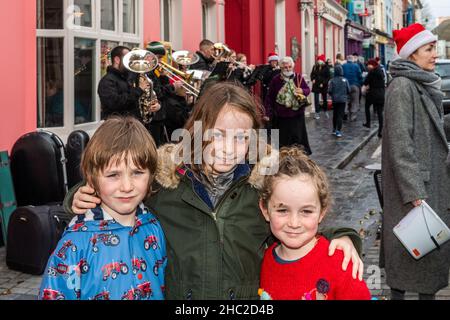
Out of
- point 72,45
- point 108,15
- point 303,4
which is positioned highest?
point 303,4

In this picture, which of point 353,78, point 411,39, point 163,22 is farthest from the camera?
point 353,78

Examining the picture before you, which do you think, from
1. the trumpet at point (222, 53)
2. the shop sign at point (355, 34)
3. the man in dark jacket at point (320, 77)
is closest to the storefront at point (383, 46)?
the shop sign at point (355, 34)

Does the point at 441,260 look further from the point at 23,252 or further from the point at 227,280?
the point at 23,252

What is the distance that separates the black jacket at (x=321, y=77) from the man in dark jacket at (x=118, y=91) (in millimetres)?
13775

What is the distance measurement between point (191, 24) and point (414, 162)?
9099 millimetres

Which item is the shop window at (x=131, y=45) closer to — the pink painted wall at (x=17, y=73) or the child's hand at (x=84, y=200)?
the pink painted wall at (x=17, y=73)

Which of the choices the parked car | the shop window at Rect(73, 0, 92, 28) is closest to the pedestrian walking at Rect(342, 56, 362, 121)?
the parked car

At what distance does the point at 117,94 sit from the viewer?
6984 mm

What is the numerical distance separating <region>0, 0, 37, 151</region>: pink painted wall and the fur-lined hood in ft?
15.0

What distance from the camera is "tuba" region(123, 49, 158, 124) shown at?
745 cm

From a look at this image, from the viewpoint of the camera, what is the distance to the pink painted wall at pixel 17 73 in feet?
20.9

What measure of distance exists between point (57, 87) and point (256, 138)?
6018mm

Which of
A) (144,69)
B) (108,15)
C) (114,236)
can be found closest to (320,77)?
(108,15)

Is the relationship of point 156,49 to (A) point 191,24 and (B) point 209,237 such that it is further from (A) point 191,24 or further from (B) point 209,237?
(B) point 209,237
